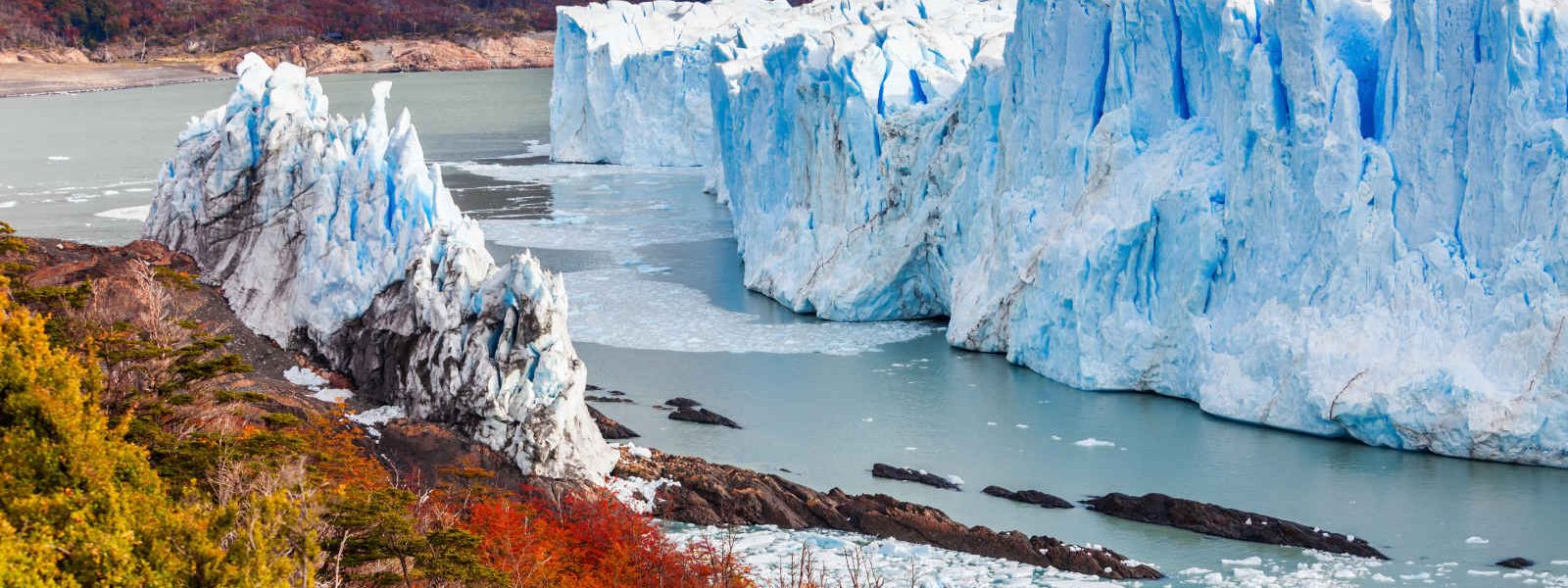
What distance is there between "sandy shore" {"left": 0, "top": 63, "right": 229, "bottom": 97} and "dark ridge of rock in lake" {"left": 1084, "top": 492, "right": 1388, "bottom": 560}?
7822cm

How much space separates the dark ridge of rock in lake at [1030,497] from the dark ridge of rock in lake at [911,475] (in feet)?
1.35

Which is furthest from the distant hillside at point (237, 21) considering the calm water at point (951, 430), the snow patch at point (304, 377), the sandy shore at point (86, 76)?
the snow patch at point (304, 377)

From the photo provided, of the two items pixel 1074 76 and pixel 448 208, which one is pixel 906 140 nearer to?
pixel 1074 76

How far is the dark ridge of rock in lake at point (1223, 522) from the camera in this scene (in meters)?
14.3

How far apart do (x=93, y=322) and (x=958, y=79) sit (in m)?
16.3

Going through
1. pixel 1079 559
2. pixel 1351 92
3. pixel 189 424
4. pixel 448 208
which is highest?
pixel 1351 92

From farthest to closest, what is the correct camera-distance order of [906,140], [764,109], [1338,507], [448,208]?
1. [764,109]
2. [906,140]
3. [448,208]
4. [1338,507]

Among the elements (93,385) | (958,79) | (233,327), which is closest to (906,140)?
(958,79)

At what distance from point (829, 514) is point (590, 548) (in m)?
2.48

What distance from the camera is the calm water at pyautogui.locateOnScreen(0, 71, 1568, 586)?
14.8 m

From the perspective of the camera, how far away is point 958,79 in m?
27.0

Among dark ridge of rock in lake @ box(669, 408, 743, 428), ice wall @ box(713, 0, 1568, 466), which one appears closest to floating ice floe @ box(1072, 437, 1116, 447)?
ice wall @ box(713, 0, 1568, 466)

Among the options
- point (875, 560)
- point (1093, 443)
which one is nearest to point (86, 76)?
point (1093, 443)

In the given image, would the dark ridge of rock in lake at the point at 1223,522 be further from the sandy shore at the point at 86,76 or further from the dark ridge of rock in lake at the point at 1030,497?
the sandy shore at the point at 86,76
